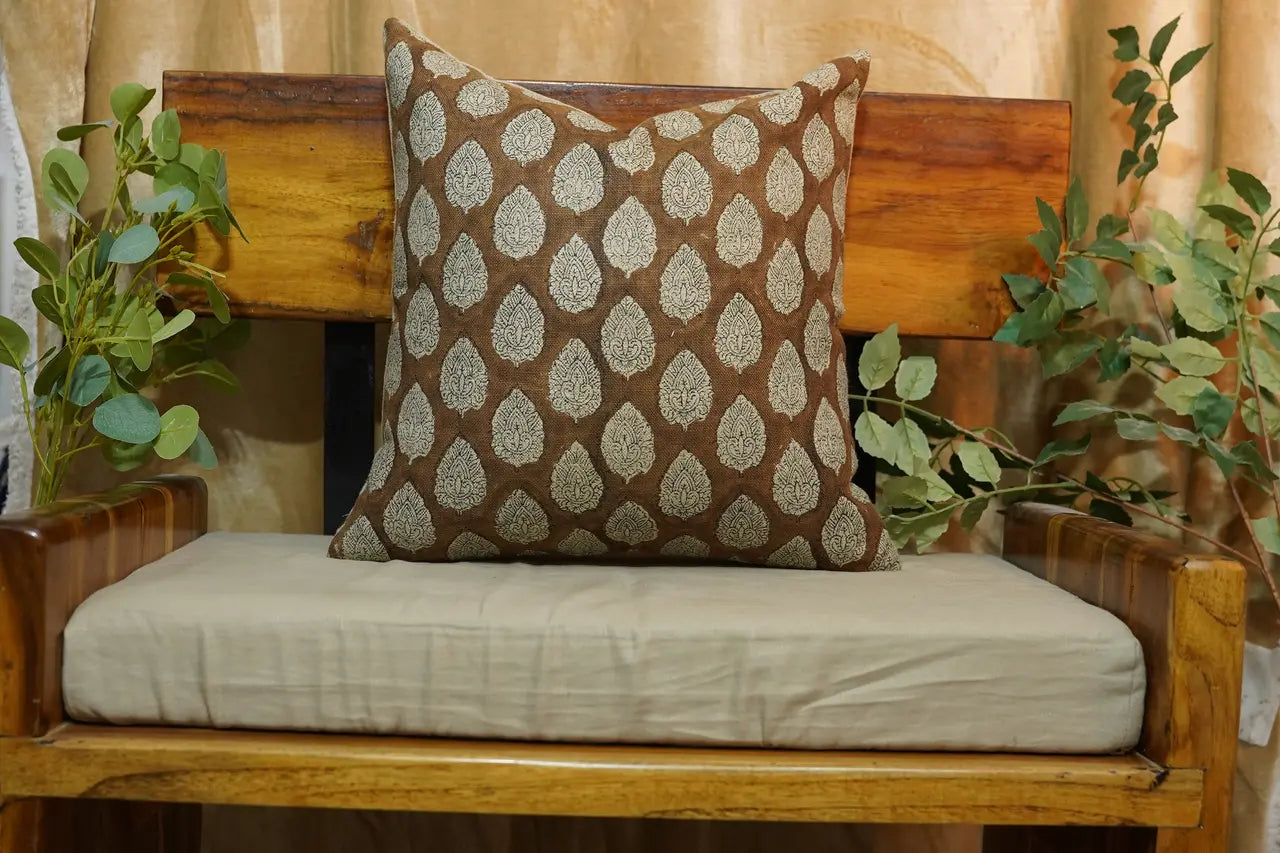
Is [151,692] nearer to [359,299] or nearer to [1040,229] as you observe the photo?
[359,299]

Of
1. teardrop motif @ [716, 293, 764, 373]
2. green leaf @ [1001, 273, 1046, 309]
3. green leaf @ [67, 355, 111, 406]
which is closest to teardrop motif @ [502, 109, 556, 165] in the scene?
teardrop motif @ [716, 293, 764, 373]

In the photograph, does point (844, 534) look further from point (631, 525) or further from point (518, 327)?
point (518, 327)

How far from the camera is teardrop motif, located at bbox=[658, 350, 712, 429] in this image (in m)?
0.92

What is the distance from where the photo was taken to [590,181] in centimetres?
95

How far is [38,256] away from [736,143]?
652mm

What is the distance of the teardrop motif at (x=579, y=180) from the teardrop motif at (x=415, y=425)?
212mm

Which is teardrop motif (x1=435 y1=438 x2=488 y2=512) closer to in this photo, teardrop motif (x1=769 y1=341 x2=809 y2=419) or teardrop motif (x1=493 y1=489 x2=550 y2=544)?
teardrop motif (x1=493 y1=489 x2=550 y2=544)

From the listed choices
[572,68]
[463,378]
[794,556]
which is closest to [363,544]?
[463,378]

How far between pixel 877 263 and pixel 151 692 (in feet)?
2.72

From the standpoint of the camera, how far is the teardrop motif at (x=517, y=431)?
3.01 feet

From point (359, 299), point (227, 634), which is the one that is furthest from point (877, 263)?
point (227, 634)

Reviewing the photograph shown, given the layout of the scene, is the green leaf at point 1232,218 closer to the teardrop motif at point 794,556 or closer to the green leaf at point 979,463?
the green leaf at point 979,463

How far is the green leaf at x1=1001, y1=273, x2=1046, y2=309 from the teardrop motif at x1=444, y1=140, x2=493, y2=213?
57 centimetres

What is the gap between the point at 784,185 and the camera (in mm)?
978
